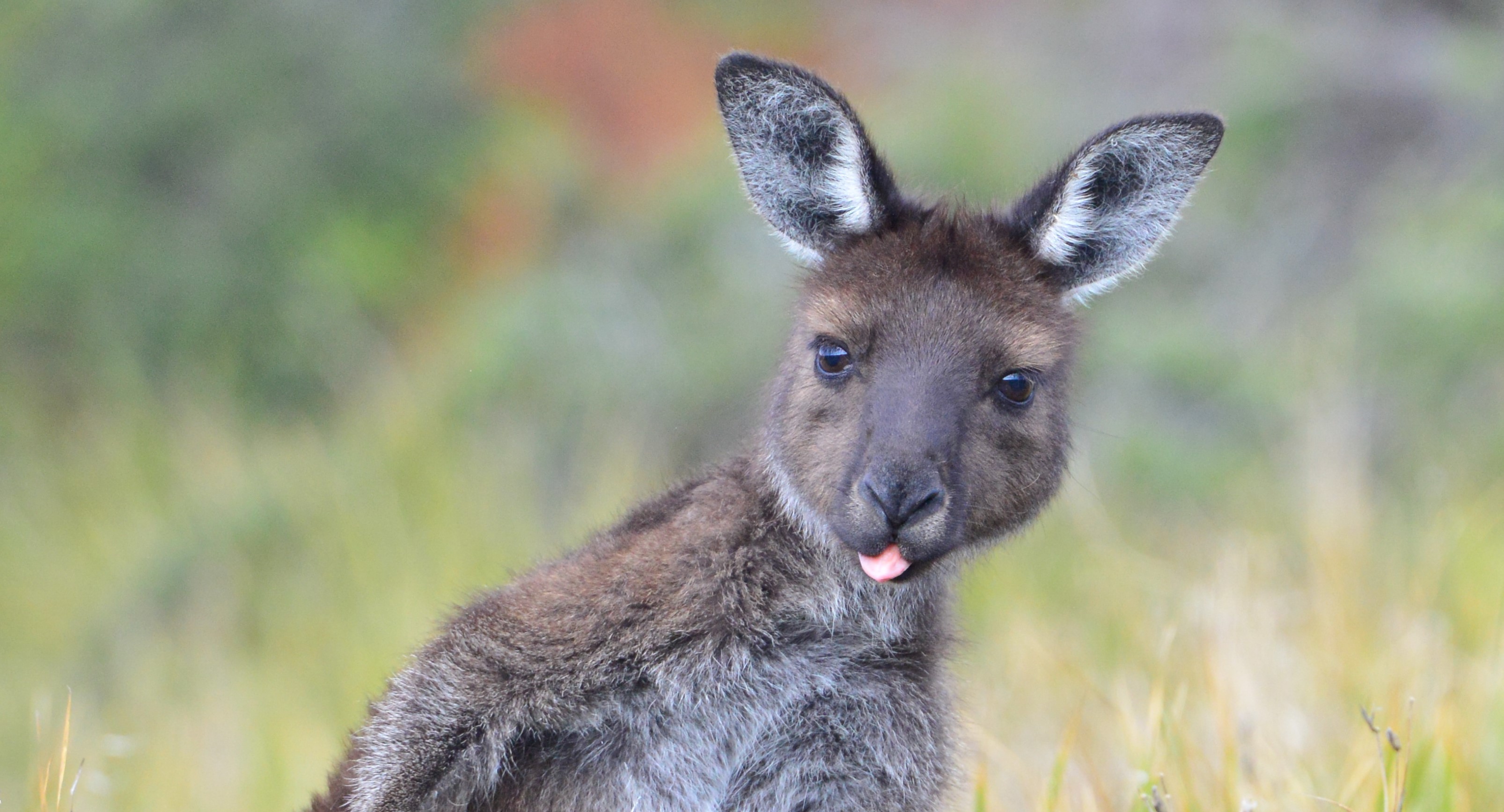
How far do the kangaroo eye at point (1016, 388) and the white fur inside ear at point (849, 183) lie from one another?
0.59m

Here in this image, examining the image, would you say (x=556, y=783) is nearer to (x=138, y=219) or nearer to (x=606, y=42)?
(x=138, y=219)

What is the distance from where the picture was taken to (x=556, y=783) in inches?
150

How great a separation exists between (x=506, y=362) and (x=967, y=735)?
5.68 meters

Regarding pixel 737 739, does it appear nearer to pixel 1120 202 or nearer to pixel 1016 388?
pixel 1016 388

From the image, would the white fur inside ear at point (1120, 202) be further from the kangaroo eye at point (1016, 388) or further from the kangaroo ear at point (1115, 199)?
the kangaroo eye at point (1016, 388)

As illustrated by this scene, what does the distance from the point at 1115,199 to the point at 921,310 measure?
0.80 meters

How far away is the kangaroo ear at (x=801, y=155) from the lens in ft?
13.6

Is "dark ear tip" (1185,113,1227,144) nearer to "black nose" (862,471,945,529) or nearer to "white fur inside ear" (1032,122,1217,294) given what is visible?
"white fur inside ear" (1032,122,1217,294)

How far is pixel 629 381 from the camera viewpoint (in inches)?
380

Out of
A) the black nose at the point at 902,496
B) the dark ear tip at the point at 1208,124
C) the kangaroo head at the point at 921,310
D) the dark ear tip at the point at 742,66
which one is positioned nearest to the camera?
the black nose at the point at 902,496

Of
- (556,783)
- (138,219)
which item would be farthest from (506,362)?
(556,783)

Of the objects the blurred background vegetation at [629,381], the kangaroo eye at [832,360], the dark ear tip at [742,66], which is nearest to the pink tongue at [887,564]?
the kangaroo eye at [832,360]

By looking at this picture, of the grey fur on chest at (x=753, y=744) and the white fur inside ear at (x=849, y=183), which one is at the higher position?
the white fur inside ear at (x=849, y=183)

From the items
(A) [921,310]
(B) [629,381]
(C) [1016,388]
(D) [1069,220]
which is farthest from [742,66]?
(B) [629,381]
